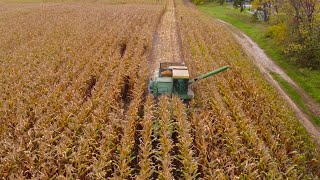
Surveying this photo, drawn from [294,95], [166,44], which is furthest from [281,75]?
[166,44]

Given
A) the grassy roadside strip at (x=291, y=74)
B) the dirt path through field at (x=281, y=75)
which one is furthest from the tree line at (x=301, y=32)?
the dirt path through field at (x=281, y=75)

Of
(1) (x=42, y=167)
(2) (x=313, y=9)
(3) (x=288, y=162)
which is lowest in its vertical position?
(3) (x=288, y=162)

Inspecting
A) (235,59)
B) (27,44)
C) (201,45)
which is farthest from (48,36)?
(235,59)

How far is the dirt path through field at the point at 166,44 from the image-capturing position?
2183cm

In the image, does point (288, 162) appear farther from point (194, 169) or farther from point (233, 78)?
point (233, 78)

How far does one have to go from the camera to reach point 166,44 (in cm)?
2614

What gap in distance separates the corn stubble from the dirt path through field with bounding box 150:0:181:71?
5.76 feet

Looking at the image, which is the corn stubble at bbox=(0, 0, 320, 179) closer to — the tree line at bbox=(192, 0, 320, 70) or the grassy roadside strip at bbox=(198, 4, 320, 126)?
the grassy roadside strip at bbox=(198, 4, 320, 126)

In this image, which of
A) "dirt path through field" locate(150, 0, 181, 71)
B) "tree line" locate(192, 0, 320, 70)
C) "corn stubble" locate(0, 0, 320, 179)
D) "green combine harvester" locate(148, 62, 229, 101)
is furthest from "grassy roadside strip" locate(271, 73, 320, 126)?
"dirt path through field" locate(150, 0, 181, 71)

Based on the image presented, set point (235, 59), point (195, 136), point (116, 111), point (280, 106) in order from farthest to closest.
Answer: point (235, 59) → point (280, 106) → point (116, 111) → point (195, 136)

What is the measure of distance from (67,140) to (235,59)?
563 inches

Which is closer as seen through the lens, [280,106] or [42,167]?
[42,167]

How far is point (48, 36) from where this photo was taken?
24.6 metres

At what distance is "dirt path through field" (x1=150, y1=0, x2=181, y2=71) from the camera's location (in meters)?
21.8
